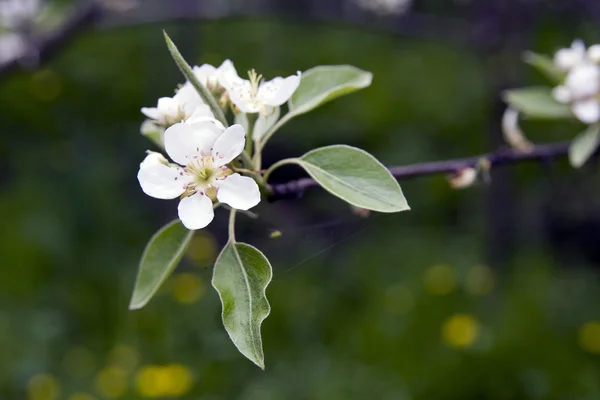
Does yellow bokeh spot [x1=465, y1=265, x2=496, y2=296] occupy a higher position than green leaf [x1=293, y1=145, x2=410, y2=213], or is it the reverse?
green leaf [x1=293, y1=145, x2=410, y2=213]

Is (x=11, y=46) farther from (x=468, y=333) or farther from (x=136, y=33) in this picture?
(x=468, y=333)

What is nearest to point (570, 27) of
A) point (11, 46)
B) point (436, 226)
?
point (436, 226)

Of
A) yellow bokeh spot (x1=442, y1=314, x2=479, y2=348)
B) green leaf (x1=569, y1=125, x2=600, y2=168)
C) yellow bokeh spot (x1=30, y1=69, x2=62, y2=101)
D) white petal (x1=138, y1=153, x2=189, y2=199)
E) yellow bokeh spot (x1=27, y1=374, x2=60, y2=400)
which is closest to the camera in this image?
white petal (x1=138, y1=153, x2=189, y2=199)

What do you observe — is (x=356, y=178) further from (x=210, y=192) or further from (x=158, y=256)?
(x=158, y=256)

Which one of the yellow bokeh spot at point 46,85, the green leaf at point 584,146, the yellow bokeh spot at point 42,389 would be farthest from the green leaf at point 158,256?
the yellow bokeh spot at point 46,85

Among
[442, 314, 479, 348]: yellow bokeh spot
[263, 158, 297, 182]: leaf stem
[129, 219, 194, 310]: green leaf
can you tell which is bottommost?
[442, 314, 479, 348]: yellow bokeh spot

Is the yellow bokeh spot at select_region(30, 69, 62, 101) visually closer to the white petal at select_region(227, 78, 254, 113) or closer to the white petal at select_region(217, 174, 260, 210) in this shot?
the white petal at select_region(227, 78, 254, 113)

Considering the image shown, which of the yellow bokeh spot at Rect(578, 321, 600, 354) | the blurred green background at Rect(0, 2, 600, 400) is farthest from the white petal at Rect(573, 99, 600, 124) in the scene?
the yellow bokeh spot at Rect(578, 321, 600, 354)
